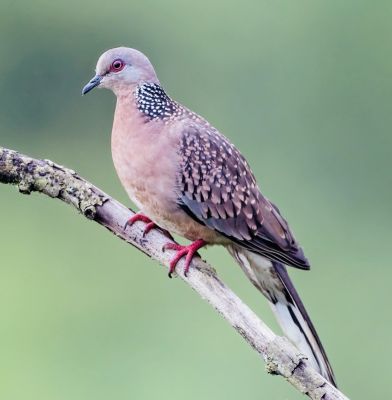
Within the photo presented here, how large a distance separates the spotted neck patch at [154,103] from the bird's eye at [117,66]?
124 millimetres

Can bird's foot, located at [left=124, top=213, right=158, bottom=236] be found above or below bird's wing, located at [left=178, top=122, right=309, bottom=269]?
below

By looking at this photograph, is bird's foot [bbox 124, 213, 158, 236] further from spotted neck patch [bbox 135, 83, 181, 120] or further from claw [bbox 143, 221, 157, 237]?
spotted neck patch [bbox 135, 83, 181, 120]

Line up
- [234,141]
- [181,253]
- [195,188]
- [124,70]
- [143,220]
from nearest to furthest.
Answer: [181,253]
[143,220]
[195,188]
[124,70]
[234,141]

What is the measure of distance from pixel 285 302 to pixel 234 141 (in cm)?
557

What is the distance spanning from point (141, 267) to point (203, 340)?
1.54 metres

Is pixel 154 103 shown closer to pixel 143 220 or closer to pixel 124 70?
pixel 124 70

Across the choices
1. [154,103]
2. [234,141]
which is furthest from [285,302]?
[234,141]

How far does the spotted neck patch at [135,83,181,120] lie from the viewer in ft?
18.5

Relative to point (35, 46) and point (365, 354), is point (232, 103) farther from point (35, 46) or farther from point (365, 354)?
point (365, 354)

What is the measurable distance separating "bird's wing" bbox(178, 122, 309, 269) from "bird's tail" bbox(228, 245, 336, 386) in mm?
155

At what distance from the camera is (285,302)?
5.68m

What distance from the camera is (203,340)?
346 inches

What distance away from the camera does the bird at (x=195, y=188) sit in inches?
216

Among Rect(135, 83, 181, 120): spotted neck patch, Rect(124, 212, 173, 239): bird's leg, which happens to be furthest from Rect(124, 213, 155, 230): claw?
Rect(135, 83, 181, 120): spotted neck patch
